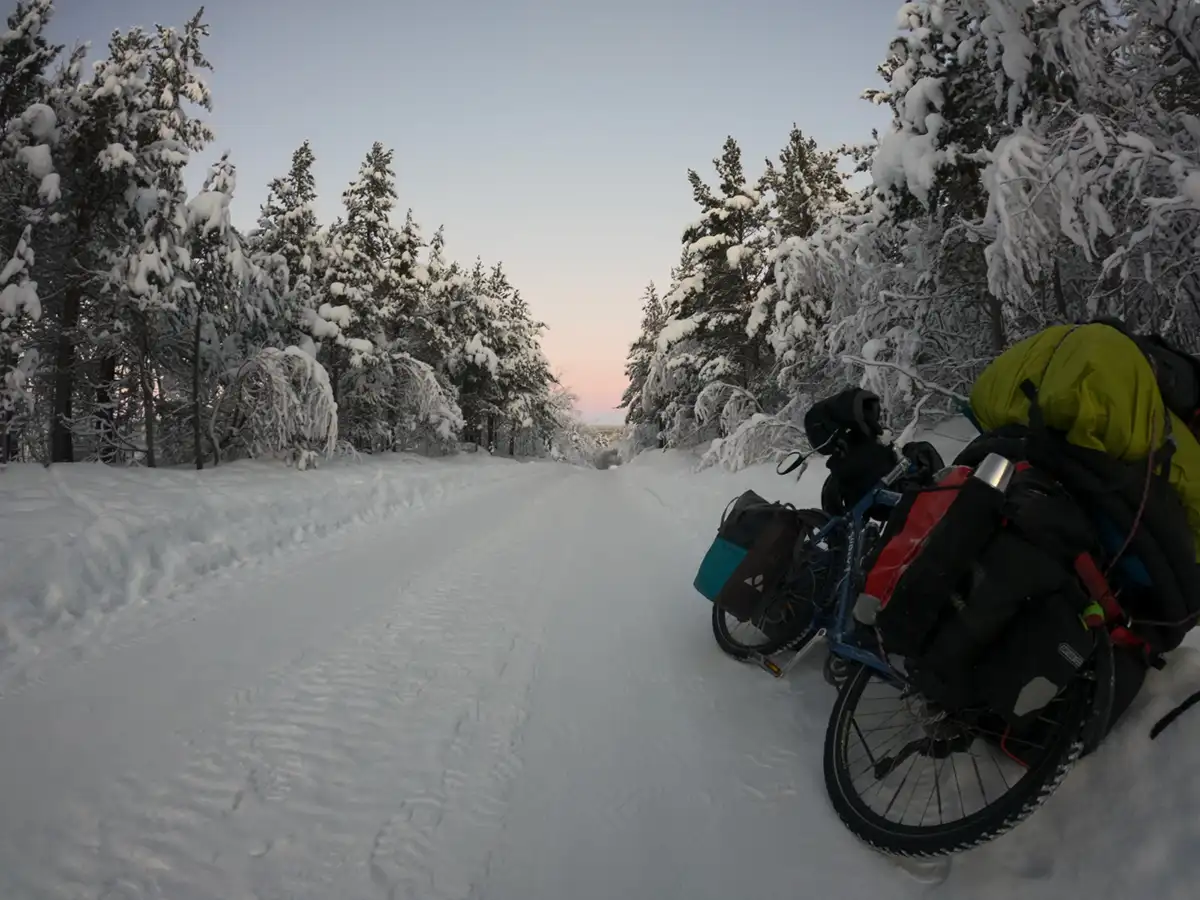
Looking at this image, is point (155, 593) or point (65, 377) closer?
point (155, 593)

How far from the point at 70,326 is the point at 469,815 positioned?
12944mm

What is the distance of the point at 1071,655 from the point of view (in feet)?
5.47

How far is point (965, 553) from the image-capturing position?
6.12ft

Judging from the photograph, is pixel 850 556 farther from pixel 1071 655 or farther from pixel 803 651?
pixel 1071 655

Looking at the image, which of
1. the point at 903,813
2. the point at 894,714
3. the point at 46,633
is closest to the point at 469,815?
the point at 903,813

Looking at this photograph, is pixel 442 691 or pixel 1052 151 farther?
pixel 1052 151

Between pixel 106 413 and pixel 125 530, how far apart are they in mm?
8266

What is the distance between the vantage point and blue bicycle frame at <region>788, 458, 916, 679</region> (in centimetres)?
284

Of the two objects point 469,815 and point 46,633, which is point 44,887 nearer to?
point 469,815

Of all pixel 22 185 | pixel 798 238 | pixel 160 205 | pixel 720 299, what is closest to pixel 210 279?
pixel 160 205

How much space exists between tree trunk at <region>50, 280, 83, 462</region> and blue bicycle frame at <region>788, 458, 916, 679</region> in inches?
511

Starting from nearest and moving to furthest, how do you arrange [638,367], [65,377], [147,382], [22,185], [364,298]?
1. [22,185]
2. [65,377]
3. [147,382]
4. [364,298]
5. [638,367]

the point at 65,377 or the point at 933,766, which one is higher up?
the point at 65,377

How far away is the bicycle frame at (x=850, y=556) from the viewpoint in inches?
112
